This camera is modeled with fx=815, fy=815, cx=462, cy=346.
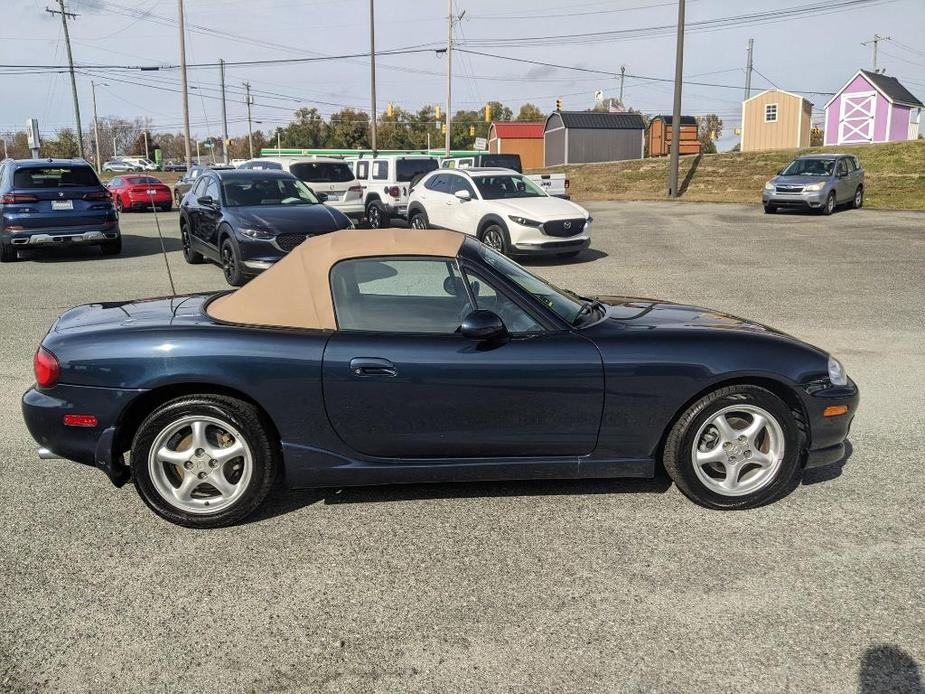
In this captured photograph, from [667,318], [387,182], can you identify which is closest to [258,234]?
[667,318]

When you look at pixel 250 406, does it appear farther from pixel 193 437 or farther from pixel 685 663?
pixel 685 663

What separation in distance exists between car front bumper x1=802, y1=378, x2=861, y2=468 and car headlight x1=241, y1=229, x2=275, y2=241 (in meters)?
8.54

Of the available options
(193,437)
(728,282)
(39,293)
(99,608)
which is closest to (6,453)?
(193,437)

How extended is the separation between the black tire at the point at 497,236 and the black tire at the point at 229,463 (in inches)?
412

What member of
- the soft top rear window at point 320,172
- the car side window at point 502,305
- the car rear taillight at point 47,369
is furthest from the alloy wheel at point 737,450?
the soft top rear window at point 320,172

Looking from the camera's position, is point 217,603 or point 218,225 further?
point 218,225

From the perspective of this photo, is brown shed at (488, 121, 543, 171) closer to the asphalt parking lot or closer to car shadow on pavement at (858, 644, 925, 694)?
the asphalt parking lot

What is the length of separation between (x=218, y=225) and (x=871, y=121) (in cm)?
4304

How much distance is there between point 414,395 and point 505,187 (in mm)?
12135

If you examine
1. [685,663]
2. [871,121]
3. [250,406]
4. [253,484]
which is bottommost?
[685,663]

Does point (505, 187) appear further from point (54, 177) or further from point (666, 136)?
point (666, 136)

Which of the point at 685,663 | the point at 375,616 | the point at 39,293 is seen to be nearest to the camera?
the point at 685,663

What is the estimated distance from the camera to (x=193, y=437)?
4.00 meters

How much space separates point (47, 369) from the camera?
4.07 meters
